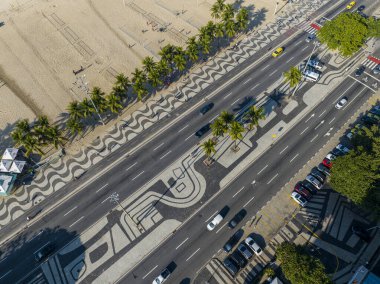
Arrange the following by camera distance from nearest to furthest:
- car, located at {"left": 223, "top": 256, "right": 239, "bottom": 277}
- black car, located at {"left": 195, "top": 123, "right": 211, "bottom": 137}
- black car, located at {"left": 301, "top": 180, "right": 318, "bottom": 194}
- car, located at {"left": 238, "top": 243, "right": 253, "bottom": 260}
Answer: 1. car, located at {"left": 223, "top": 256, "right": 239, "bottom": 277}
2. car, located at {"left": 238, "top": 243, "right": 253, "bottom": 260}
3. black car, located at {"left": 301, "top": 180, "right": 318, "bottom": 194}
4. black car, located at {"left": 195, "top": 123, "right": 211, "bottom": 137}

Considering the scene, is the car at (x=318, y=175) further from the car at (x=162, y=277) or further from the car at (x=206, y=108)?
the car at (x=162, y=277)

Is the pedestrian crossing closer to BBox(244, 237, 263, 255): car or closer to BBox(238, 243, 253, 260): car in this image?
BBox(244, 237, 263, 255): car

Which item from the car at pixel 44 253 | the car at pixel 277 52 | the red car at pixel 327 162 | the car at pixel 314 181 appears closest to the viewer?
the car at pixel 44 253


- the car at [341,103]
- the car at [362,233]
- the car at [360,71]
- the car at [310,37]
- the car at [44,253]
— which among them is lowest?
the car at [362,233]

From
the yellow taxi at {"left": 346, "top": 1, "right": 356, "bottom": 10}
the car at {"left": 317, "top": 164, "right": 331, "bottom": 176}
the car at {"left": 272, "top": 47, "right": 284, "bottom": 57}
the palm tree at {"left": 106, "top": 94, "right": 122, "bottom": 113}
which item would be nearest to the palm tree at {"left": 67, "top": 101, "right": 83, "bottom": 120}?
the palm tree at {"left": 106, "top": 94, "right": 122, "bottom": 113}

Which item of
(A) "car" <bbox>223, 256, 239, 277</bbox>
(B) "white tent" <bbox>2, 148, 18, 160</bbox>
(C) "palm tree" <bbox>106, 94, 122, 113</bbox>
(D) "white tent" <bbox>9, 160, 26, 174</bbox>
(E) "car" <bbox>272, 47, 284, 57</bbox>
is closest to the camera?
(A) "car" <bbox>223, 256, 239, 277</bbox>

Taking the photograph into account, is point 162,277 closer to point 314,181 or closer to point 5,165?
point 314,181

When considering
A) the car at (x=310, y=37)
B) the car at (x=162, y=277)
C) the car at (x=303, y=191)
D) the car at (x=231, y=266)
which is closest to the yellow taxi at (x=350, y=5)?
the car at (x=310, y=37)
